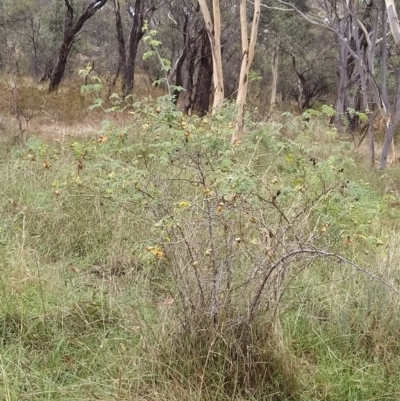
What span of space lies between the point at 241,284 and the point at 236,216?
12.8 inches

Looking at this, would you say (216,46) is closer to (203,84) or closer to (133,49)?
(203,84)

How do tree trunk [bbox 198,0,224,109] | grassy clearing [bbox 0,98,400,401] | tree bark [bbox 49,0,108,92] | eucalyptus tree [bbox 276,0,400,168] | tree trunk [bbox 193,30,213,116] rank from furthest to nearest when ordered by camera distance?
tree bark [bbox 49,0,108,92] < tree trunk [bbox 193,30,213,116] < eucalyptus tree [bbox 276,0,400,168] < tree trunk [bbox 198,0,224,109] < grassy clearing [bbox 0,98,400,401]

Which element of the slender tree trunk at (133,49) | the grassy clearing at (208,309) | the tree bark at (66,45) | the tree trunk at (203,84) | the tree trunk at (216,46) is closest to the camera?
the grassy clearing at (208,309)

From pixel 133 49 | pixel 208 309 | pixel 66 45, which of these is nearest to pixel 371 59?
pixel 208 309

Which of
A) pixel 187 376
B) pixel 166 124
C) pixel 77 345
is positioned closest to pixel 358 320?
pixel 187 376

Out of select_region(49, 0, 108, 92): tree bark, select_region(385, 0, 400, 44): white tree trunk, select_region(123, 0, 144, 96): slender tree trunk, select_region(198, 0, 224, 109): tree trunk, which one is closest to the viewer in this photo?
select_region(385, 0, 400, 44): white tree trunk

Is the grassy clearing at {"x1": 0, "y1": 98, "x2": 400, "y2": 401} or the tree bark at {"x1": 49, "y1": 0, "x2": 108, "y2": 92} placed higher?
the tree bark at {"x1": 49, "y1": 0, "x2": 108, "y2": 92}

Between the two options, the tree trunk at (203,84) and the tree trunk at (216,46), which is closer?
the tree trunk at (216,46)

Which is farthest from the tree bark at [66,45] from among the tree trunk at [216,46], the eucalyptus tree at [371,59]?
the tree trunk at [216,46]

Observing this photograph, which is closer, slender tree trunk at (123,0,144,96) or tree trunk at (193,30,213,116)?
tree trunk at (193,30,213,116)

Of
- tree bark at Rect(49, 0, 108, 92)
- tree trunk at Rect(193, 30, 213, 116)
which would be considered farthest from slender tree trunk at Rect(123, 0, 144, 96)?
tree trunk at Rect(193, 30, 213, 116)

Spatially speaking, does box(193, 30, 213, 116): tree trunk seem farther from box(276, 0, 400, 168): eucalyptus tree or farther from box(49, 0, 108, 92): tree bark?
box(49, 0, 108, 92): tree bark

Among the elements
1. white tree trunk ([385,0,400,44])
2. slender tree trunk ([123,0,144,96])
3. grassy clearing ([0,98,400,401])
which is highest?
slender tree trunk ([123,0,144,96])

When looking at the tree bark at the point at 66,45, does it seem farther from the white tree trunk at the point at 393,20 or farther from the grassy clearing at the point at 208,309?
the grassy clearing at the point at 208,309
